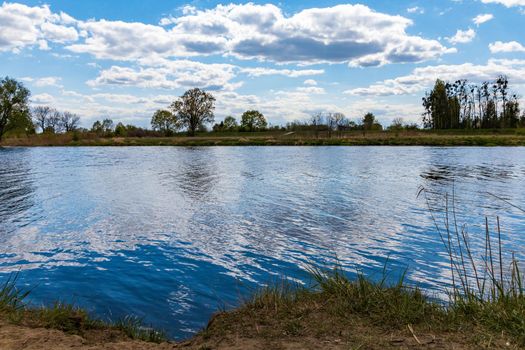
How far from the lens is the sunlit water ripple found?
8266 millimetres

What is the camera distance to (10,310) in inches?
227

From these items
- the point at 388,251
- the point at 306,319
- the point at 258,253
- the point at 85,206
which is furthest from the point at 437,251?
the point at 85,206

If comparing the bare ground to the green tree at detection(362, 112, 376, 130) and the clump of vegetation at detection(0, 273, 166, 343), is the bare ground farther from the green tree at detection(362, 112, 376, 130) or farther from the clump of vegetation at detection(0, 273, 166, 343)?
the green tree at detection(362, 112, 376, 130)

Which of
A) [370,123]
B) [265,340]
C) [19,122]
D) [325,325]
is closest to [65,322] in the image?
[265,340]

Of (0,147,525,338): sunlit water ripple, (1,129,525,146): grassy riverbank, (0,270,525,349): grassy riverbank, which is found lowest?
(0,147,525,338): sunlit water ripple

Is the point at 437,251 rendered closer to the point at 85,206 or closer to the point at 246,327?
the point at 246,327

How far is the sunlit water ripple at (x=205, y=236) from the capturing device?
8.27 m

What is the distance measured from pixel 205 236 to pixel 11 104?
89.7 metres

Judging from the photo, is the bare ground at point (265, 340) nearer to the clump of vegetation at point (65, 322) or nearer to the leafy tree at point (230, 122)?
the clump of vegetation at point (65, 322)

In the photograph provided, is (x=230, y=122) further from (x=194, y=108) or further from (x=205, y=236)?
(x=205, y=236)

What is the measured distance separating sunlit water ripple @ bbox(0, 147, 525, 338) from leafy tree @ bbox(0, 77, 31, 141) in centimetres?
7213

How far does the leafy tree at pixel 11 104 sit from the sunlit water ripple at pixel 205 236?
72.1 m

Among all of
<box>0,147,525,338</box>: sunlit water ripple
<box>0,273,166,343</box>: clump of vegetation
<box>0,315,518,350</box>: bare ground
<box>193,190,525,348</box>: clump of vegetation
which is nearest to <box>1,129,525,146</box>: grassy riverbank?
<box>0,147,525,338</box>: sunlit water ripple

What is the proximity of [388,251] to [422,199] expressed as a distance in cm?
910
